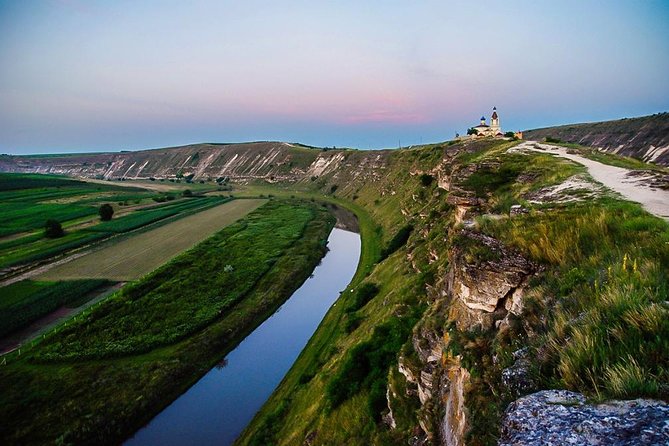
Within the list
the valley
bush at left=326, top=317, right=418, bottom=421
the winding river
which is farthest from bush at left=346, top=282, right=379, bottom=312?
bush at left=326, top=317, right=418, bottom=421

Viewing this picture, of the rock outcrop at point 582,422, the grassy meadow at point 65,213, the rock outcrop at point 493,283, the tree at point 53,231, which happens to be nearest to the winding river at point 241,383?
the rock outcrop at point 493,283

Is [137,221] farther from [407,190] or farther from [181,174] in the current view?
[181,174]

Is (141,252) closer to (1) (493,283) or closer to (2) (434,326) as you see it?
(2) (434,326)

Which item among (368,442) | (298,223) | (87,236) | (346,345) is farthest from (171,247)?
(368,442)

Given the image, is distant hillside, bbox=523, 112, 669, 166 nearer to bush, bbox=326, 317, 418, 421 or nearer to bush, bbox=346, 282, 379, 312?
bush, bbox=346, 282, 379, 312

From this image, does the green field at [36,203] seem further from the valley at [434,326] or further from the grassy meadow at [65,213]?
the valley at [434,326]
